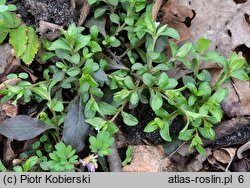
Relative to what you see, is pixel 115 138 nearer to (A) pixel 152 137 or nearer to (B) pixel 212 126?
(A) pixel 152 137

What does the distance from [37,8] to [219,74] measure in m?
1.06

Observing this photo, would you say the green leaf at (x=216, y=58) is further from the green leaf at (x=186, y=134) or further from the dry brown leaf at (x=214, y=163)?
the dry brown leaf at (x=214, y=163)

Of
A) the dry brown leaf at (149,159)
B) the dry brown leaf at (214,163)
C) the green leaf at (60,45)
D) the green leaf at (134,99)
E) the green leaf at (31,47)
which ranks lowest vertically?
the dry brown leaf at (149,159)

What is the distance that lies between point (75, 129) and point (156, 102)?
0.43m

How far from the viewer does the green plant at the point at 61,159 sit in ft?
7.46

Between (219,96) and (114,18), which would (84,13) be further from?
(219,96)

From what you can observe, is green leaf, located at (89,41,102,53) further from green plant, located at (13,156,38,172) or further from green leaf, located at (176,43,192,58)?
green plant, located at (13,156,38,172)

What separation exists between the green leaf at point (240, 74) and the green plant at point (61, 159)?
0.90 m

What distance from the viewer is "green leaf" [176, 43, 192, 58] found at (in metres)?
2.43

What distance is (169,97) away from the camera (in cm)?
236

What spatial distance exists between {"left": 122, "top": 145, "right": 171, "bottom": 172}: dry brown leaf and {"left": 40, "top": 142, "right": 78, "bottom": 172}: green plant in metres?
0.37

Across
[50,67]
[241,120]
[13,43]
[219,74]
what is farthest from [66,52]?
[241,120]

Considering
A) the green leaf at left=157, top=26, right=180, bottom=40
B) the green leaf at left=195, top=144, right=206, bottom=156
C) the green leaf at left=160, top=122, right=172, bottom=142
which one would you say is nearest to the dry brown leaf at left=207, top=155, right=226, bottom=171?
the green leaf at left=195, top=144, right=206, bottom=156

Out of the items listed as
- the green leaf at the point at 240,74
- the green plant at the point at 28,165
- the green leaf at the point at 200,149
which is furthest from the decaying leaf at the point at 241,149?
the green plant at the point at 28,165
